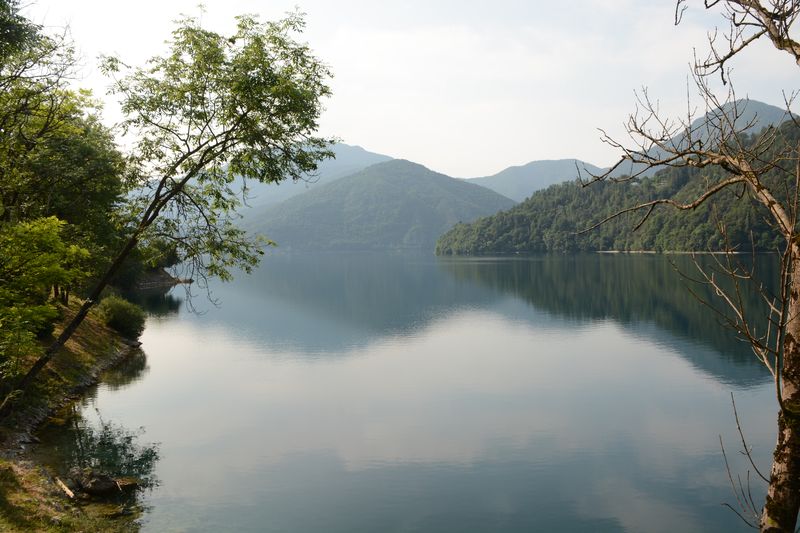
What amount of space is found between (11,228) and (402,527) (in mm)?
16124

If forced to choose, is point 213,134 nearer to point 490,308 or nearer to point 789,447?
point 789,447

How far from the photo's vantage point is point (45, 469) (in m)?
22.3

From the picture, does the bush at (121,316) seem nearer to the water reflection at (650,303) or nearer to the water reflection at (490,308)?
the water reflection at (490,308)

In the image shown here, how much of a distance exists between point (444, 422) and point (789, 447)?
2919cm

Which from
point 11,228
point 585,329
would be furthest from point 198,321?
point 11,228

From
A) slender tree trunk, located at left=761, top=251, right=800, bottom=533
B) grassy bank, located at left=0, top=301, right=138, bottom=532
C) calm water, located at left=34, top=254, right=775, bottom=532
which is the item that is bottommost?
calm water, located at left=34, top=254, right=775, bottom=532

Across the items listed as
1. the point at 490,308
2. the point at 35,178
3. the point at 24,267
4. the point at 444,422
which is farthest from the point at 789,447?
the point at 490,308

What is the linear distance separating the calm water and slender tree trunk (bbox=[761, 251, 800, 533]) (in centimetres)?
1714

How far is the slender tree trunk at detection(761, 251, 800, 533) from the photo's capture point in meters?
4.96

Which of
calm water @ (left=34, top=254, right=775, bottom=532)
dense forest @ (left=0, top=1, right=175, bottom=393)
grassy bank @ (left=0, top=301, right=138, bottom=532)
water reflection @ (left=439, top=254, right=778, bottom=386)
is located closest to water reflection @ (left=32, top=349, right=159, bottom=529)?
calm water @ (left=34, top=254, right=775, bottom=532)

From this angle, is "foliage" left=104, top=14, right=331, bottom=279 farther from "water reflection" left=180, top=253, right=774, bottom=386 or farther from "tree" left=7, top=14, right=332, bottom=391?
"water reflection" left=180, top=253, right=774, bottom=386

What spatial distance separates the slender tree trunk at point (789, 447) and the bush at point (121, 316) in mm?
56379

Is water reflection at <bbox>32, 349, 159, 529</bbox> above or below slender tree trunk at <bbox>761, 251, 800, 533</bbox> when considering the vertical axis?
below

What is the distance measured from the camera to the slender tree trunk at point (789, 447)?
16.3 ft
